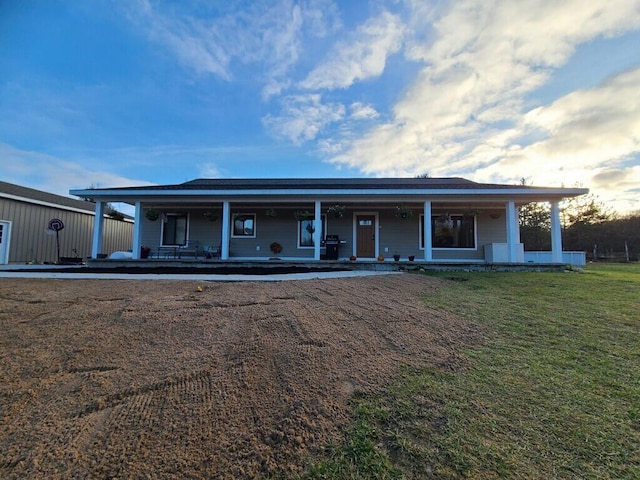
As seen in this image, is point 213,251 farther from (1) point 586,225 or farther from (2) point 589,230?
(2) point 589,230

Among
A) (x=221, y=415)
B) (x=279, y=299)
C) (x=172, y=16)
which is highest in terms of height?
(x=172, y=16)

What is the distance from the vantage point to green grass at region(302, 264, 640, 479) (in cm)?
141

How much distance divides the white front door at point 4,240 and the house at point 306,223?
4429 millimetres

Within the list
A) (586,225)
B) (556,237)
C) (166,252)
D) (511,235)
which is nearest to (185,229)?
(166,252)

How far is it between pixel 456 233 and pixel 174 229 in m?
11.4

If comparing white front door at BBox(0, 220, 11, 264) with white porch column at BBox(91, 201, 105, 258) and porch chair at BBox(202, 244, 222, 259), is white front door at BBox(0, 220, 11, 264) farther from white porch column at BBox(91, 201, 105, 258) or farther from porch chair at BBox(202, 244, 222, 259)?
porch chair at BBox(202, 244, 222, 259)

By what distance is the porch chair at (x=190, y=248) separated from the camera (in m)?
11.8

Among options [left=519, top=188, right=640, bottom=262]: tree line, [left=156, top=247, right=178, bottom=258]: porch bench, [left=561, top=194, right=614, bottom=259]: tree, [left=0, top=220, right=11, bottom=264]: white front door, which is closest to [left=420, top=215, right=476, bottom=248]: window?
[left=156, top=247, right=178, bottom=258]: porch bench

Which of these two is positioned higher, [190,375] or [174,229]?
[174,229]

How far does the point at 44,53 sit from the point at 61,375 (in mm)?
11046

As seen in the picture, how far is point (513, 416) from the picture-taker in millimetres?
Result: 1764

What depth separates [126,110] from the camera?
40.1 feet

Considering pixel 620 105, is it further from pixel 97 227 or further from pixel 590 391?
pixel 97 227

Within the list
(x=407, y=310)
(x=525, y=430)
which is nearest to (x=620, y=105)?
(x=407, y=310)
